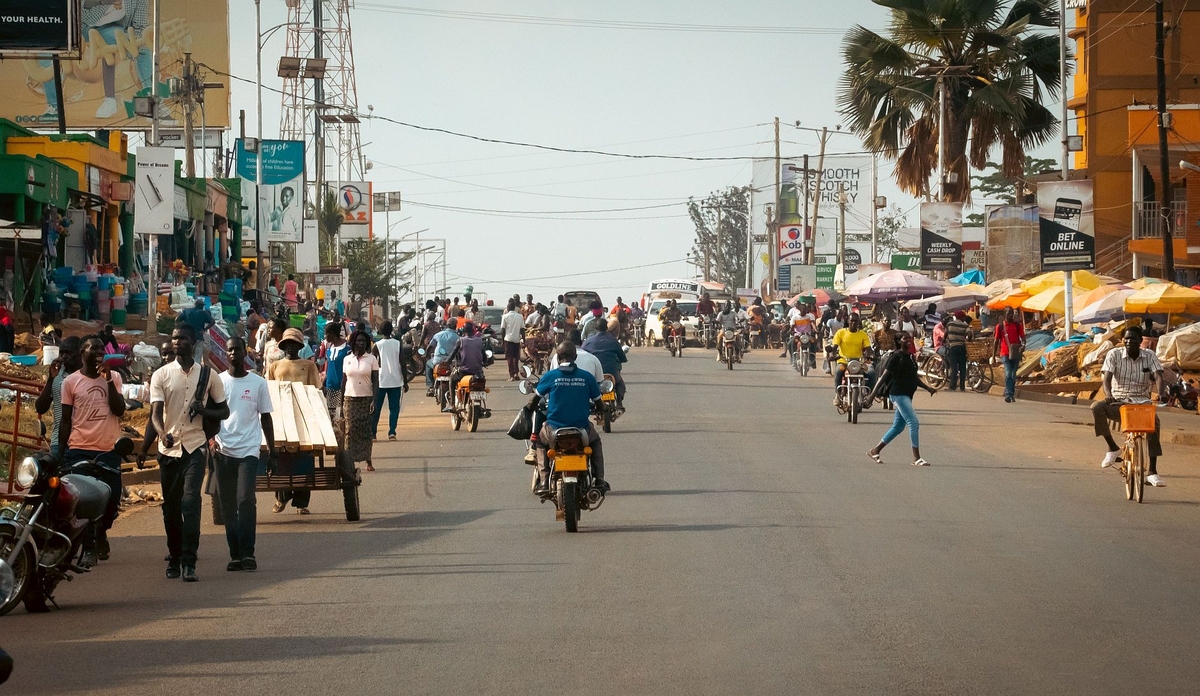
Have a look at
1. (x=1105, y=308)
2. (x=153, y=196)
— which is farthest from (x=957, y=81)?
(x=153, y=196)

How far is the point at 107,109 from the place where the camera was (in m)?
54.9

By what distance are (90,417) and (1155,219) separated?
41.2 metres

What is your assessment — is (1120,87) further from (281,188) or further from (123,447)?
(123,447)

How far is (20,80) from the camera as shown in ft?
177

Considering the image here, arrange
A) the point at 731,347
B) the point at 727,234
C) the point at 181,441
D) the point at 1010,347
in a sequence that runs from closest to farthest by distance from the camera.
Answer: the point at 181,441 < the point at 1010,347 < the point at 731,347 < the point at 727,234

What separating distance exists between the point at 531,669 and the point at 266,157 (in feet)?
150

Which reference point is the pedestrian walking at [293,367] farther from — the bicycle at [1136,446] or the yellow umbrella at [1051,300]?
the yellow umbrella at [1051,300]

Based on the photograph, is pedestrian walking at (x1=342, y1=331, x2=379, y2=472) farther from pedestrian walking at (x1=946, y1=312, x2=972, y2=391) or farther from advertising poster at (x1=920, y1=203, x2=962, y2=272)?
advertising poster at (x1=920, y1=203, x2=962, y2=272)

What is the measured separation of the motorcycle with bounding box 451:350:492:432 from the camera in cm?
2342

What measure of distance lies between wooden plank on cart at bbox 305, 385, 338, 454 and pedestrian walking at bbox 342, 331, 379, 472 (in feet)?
9.95

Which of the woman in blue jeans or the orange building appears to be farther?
the orange building

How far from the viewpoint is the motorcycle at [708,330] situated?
53.6 meters

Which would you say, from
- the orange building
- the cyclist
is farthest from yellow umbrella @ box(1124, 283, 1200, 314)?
the orange building

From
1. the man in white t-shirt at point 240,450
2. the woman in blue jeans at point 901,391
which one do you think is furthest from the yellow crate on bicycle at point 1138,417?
the man in white t-shirt at point 240,450
